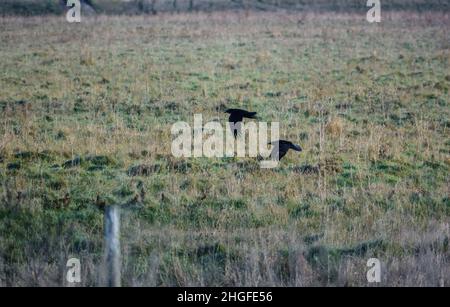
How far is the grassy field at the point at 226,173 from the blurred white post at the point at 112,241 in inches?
18.5

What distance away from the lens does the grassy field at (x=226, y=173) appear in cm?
513

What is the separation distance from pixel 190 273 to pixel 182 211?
1.85m

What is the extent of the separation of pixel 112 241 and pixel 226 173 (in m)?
4.14

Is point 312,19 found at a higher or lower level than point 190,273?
higher

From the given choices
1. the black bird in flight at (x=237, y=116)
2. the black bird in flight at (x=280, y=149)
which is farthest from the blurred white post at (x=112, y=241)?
the black bird in flight at (x=237, y=116)

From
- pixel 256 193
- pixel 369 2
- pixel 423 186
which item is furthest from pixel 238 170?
pixel 369 2

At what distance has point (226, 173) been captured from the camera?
8078 mm

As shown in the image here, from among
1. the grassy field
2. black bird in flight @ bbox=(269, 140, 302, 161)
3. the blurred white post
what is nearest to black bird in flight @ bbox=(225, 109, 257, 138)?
black bird in flight @ bbox=(269, 140, 302, 161)

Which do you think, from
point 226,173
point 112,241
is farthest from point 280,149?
point 112,241

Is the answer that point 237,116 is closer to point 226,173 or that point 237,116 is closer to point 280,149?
point 280,149

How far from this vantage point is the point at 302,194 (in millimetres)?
7246

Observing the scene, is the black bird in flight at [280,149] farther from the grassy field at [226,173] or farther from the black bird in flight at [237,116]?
the black bird in flight at [237,116]

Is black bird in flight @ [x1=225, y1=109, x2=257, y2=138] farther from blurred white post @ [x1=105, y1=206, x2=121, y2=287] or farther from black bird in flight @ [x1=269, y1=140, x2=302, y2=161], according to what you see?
blurred white post @ [x1=105, y1=206, x2=121, y2=287]
